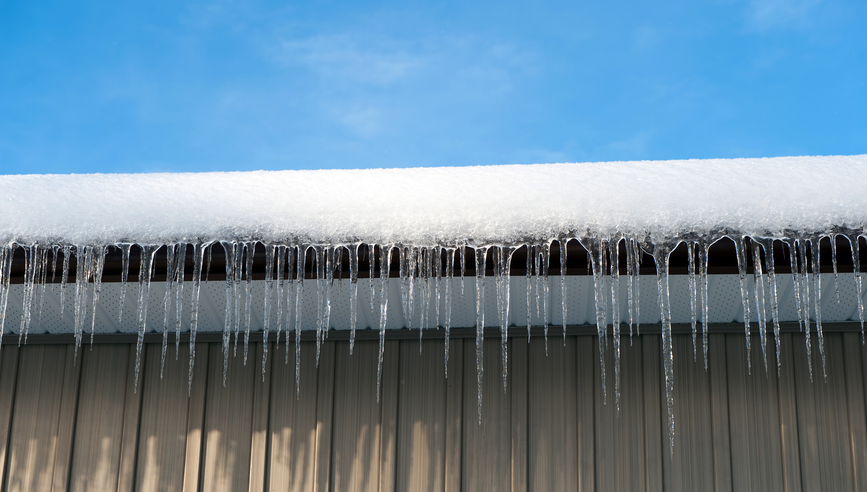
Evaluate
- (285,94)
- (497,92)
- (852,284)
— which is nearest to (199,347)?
(852,284)

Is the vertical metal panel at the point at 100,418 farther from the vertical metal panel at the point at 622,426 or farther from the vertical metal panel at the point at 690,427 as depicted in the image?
the vertical metal panel at the point at 690,427

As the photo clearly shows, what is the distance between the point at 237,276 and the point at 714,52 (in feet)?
187

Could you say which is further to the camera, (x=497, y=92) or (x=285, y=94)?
(x=285, y=94)

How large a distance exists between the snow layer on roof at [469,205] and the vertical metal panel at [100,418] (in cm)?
112

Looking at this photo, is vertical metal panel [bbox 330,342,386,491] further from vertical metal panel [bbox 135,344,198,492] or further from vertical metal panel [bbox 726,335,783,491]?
vertical metal panel [bbox 726,335,783,491]

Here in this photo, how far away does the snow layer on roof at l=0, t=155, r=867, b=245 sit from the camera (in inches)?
78.7

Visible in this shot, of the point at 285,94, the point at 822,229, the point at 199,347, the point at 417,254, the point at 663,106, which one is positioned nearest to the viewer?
the point at 822,229

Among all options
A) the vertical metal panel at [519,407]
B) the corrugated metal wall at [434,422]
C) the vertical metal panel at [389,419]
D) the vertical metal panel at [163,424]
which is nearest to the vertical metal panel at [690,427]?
the corrugated metal wall at [434,422]

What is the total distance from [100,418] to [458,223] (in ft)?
7.52

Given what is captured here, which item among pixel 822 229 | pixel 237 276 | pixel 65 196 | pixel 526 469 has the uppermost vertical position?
pixel 65 196

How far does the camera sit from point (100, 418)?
3119 mm

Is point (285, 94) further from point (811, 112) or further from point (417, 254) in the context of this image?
point (417, 254)

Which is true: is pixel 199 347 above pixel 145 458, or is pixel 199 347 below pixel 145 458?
above

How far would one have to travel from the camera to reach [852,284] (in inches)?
97.3
